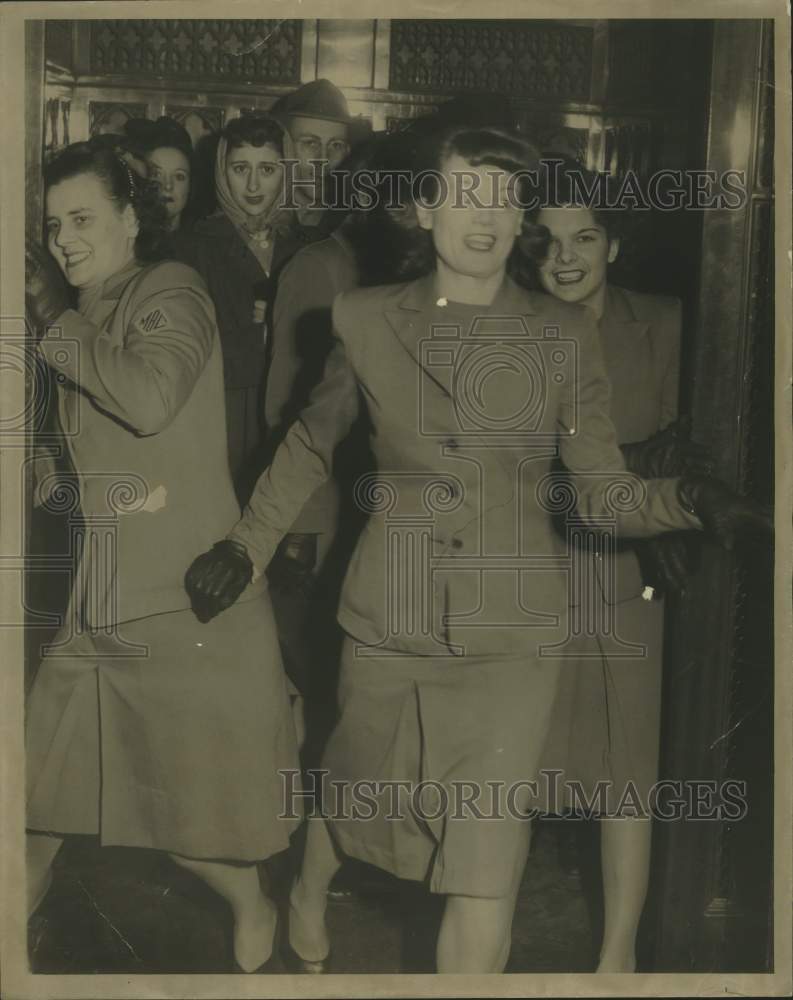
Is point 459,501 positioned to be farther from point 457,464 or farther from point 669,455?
point 669,455

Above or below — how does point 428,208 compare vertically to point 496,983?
above

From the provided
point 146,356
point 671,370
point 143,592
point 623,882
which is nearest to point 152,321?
point 146,356

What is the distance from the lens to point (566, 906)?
7.18ft

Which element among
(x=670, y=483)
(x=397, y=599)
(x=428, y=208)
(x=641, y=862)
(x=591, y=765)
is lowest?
(x=641, y=862)

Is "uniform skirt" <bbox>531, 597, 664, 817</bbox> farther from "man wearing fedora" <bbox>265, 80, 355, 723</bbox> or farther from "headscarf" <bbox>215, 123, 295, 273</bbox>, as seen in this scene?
"headscarf" <bbox>215, 123, 295, 273</bbox>

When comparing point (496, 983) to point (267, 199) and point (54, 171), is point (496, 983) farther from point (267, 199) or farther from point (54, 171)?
point (54, 171)

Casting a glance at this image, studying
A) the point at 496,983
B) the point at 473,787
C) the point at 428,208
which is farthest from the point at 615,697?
the point at 428,208

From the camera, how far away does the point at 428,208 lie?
2.05 meters

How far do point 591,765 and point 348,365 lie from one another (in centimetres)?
71

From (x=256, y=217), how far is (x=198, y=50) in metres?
0.27

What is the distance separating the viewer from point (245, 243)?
2086mm

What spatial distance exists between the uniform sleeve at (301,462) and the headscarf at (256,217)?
14 centimetres

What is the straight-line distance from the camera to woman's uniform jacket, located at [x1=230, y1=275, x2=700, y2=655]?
2051 mm

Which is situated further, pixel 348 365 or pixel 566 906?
pixel 566 906
